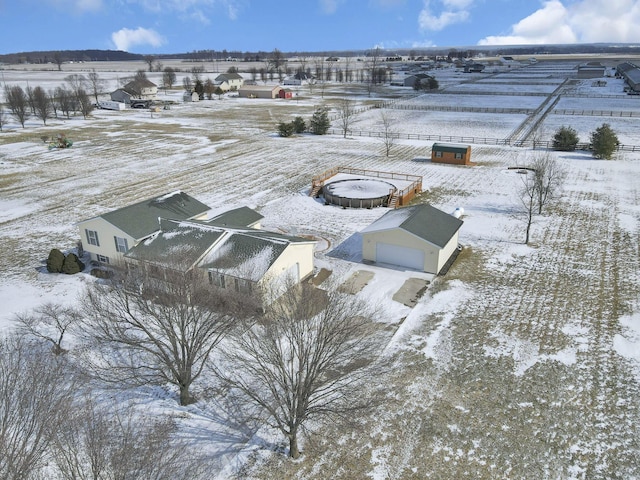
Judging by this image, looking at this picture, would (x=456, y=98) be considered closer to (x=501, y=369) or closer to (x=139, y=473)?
(x=501, y=369)

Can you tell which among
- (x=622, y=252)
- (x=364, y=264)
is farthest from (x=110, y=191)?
(x=622, y=252)

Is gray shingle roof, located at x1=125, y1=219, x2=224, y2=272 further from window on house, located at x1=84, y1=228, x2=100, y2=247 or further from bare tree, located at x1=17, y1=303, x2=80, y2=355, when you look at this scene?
bare tree, located at x1=17, y1=303, x2=80, y2=355

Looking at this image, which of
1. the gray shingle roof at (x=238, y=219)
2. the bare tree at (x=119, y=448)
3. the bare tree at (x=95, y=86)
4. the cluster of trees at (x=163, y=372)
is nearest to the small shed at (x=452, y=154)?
the gray shingle roof at (x=238, y=219)

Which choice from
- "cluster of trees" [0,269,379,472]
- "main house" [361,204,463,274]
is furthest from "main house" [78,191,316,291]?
"main house" [361,204,463,274]

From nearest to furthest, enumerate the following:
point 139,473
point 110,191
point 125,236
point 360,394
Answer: point 139,473, point 360,394, point 125,236, point 110,191

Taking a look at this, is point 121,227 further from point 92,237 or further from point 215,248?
point 215,248

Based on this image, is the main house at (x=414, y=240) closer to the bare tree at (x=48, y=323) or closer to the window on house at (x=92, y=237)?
the window on house at (x=92, y=237)
